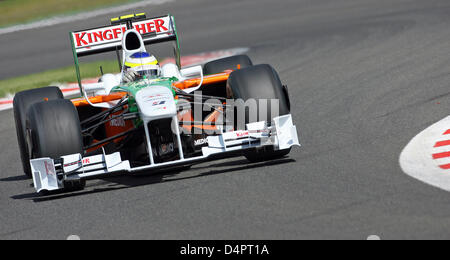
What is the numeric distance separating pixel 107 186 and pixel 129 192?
615mm

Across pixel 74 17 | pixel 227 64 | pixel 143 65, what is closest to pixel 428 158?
pixel 143 65

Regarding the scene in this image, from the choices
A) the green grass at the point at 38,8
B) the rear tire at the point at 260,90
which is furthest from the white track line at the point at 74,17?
the rear tire at the point at 260,90

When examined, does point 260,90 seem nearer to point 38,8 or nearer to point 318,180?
point 318,180

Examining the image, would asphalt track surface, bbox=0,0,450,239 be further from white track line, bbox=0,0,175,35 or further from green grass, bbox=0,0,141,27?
green grass, bbox=0,0,141,27

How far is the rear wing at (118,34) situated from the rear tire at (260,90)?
1.94m

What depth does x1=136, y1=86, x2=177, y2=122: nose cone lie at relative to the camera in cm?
811

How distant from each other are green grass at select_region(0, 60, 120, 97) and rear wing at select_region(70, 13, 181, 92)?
642cm

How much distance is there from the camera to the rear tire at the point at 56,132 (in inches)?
322

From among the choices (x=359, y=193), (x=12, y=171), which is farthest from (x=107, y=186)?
(x=359, y=193)

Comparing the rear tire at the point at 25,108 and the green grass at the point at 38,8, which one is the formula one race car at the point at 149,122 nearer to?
the rear tire at the point at 25,108

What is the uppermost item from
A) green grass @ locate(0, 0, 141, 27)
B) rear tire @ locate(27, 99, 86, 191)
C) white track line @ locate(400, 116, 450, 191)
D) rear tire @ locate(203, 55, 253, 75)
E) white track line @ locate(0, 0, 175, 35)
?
green grass @ locate(0, 0, 141, 27)

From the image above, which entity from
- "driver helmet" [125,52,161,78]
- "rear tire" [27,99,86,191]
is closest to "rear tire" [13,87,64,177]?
"driver helmet" [125,52,161,78]

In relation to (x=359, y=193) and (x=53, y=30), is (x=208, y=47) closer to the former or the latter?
(x=53, y=30)
